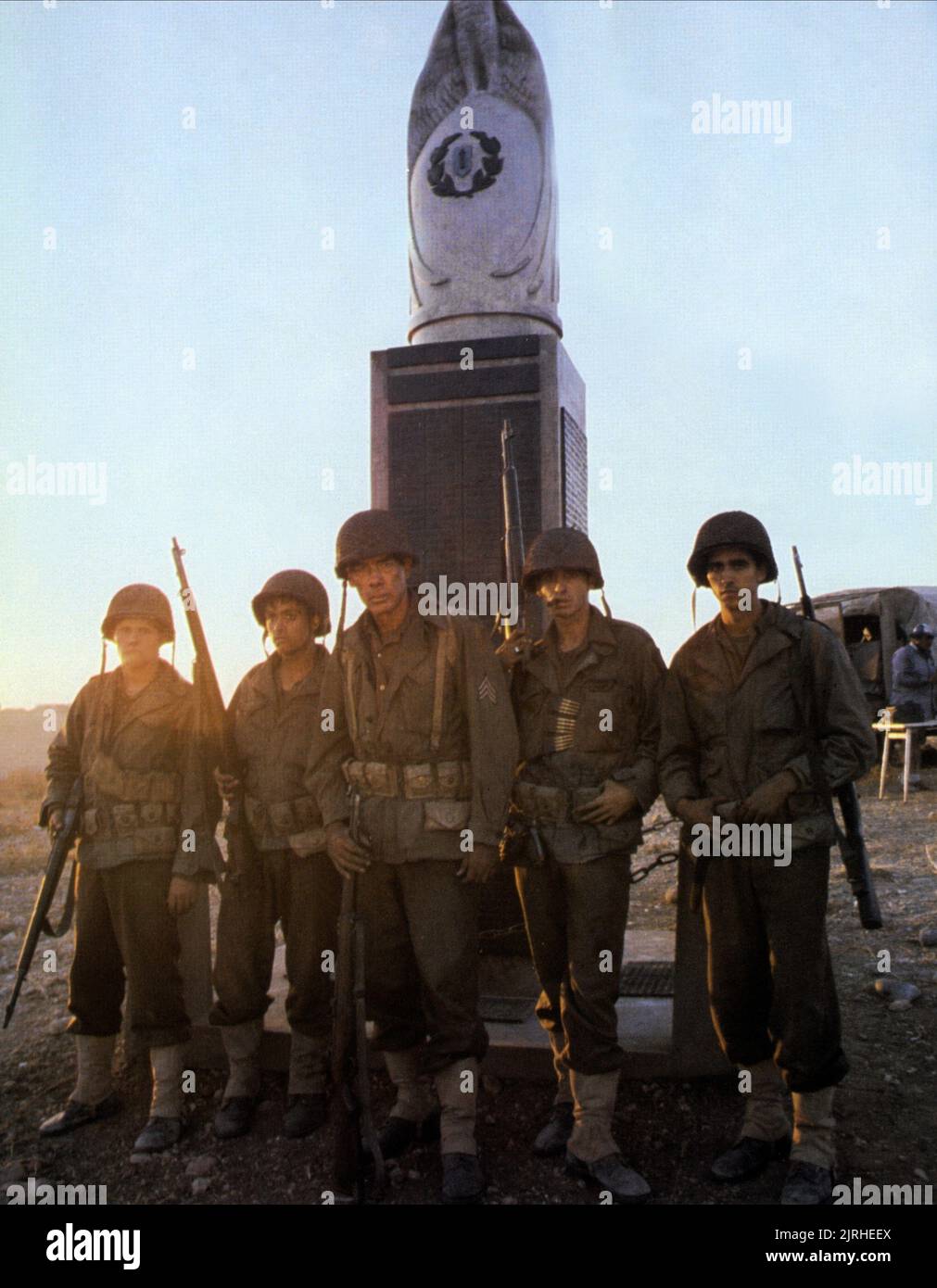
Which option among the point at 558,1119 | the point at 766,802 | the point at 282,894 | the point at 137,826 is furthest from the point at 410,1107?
the point at 766,802

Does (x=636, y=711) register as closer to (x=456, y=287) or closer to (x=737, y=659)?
(x=737, y=659)

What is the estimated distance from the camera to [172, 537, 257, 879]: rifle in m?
4.46

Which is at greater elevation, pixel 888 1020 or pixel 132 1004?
pixel 132 1004

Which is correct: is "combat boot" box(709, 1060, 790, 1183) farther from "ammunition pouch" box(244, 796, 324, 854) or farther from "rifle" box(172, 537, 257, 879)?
"rifle" box(172, 537, 257, 879)

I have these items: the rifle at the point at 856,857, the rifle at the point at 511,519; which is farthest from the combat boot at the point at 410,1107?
the rifle at the point at 511,519

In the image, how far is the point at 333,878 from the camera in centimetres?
442

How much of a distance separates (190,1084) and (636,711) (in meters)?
2.82

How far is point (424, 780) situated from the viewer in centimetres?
395

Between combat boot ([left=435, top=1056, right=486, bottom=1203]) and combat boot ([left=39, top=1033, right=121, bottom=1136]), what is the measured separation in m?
1.75

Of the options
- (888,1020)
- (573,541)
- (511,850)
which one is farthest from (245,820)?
(888,1020)

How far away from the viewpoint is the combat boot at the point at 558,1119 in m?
4.00
